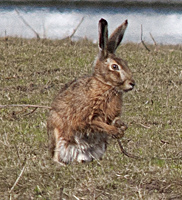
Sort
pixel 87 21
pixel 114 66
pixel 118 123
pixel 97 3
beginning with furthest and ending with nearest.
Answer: pixel 97 3 < pixel 87 21 < pixel 118 123 < pixel 114 66

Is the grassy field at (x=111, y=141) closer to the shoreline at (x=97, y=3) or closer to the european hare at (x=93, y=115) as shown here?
the european hare at (x=93, y=115)

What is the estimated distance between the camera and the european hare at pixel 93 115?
4.61m

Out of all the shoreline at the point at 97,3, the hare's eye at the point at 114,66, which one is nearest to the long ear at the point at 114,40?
the hare's eye at the point at 114,66

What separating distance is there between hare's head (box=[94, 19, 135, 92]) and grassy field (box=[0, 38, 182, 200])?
0.68m

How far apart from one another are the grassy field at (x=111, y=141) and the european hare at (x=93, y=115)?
153mm

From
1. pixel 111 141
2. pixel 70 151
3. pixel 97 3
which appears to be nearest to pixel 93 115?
pixel 70 151

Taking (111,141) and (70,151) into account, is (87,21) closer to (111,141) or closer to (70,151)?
(111,141)

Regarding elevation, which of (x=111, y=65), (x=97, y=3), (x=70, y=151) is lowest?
(x=97, y=3)

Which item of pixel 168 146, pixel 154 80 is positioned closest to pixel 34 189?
pixel 168 146

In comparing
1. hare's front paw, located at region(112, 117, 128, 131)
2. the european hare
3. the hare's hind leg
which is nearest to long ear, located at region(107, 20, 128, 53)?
the european hare

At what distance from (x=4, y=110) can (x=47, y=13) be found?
194 inches

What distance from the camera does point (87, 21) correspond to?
11.6 meters

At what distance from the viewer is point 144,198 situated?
3.77 meters

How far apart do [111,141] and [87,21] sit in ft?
21.7
